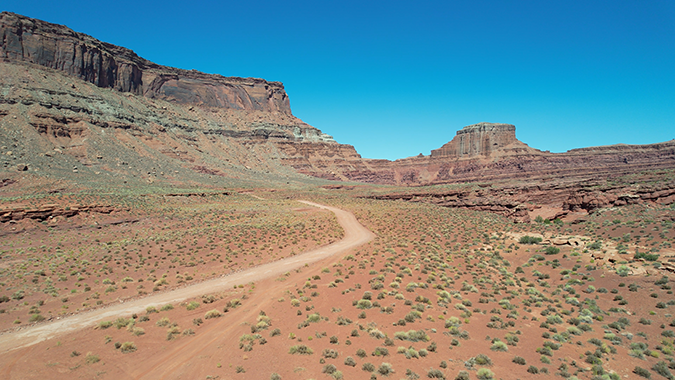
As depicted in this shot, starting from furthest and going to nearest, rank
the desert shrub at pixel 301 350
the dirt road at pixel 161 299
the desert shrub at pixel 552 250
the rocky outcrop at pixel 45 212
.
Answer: the rocky outcrop at pixel 45 212, the desert shrub at pixel 552 250, the dirt road at pixel 161 299, the desert shrub at pixel 301 350

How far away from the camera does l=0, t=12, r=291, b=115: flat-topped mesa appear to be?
7610 centimetres

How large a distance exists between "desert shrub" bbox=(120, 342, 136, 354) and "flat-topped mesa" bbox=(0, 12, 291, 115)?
100 metres

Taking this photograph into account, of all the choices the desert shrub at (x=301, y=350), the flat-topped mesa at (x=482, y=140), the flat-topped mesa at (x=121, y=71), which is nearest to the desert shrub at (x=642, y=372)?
the desert shrub at (x=301, y=350)

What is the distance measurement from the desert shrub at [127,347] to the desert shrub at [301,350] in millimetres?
5108

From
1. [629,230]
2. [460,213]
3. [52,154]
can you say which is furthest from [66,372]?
[52,154]

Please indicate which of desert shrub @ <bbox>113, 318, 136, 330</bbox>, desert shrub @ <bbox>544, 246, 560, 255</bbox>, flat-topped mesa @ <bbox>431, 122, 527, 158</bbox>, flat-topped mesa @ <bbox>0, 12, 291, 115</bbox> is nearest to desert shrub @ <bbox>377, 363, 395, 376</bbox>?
desert shrub @ <bbox>113, 318, 136, 330</bbox>

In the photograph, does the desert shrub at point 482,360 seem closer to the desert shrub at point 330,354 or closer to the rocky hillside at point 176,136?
the desert shrub at point 330,354

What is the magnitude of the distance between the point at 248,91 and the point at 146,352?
5284 inches

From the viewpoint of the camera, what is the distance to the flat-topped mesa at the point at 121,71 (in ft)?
250

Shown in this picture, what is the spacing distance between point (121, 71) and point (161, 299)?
109 m

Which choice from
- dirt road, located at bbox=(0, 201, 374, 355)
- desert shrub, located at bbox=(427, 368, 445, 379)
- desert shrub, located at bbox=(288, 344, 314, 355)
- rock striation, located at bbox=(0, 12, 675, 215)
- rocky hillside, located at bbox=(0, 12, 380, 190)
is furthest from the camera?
rocky hillside, located at bbox=(0, 12, 380, 190)

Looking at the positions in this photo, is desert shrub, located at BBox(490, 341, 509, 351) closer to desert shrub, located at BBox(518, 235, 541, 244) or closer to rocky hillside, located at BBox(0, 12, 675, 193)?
desert shrub, located at BBox(518, 235, 541, 244)

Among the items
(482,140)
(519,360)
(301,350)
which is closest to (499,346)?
(519,360)

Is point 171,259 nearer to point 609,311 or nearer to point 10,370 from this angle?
point 10,370
